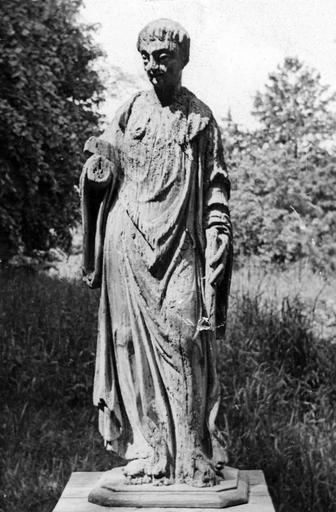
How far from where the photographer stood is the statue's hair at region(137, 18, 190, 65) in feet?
13.5

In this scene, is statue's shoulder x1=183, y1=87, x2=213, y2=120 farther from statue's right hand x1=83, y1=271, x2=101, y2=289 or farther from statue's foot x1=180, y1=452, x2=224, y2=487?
statue's foot x1=180, y1=452, x2=224, y2=487

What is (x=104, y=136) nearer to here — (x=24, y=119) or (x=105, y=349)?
(x=105, y=349)

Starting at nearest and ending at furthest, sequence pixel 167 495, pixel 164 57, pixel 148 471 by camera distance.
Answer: pixel 167 495
pixel 148 471
pixel 164 57

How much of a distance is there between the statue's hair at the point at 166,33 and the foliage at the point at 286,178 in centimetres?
853

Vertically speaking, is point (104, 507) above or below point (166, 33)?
below

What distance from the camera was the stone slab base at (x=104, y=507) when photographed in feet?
12.9

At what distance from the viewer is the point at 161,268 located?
13.6ft

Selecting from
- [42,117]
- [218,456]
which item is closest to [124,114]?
[218,456]

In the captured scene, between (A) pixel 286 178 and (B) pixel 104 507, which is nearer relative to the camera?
(B) pixel 104 507

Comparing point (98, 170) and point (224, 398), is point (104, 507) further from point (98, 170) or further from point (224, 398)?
point (224, 398)

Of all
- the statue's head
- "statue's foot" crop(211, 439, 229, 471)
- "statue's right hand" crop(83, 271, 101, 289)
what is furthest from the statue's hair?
"statue's foot" crop(211, 439, 229, 471)

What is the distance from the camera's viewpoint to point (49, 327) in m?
8.52

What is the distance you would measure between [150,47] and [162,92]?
0.24 m

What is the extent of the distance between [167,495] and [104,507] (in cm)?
31
